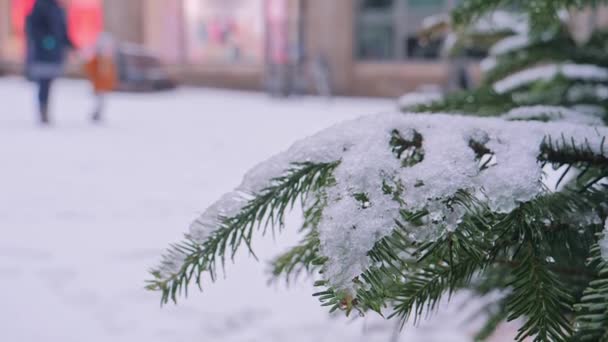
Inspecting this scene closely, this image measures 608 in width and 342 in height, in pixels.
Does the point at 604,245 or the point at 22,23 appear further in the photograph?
the point at 22,23

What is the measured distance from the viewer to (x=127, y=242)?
3.67 meters

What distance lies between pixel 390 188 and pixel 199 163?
6.11 metres

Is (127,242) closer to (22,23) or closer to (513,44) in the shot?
(513,44)

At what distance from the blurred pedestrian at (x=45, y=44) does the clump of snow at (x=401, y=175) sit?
31.3 ft

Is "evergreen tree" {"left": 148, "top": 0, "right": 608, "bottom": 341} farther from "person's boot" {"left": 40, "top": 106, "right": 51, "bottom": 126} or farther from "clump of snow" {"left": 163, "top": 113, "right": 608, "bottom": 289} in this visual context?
"person's boot" {"left": 40, "top": 106, "right": 51, "bottom": 126}

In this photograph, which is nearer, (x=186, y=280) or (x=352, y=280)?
(x=352, y=280)

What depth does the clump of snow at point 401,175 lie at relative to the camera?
2.04 feet

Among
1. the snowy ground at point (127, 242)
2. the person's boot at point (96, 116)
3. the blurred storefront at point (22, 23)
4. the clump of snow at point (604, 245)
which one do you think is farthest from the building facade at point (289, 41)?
the clump of snow at point (604, 245)

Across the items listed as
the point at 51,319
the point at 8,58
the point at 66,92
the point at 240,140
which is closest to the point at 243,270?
the point at 51,319

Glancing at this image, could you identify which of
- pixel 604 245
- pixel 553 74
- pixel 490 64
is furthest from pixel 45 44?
pixel 604 245

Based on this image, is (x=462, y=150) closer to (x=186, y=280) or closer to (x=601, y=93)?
(x=186, y=280)

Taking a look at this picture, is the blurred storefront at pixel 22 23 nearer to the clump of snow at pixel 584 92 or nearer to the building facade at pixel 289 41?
the building facade at pixel 289 41

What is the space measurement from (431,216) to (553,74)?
1.04 m

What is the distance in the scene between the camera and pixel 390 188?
68cm
